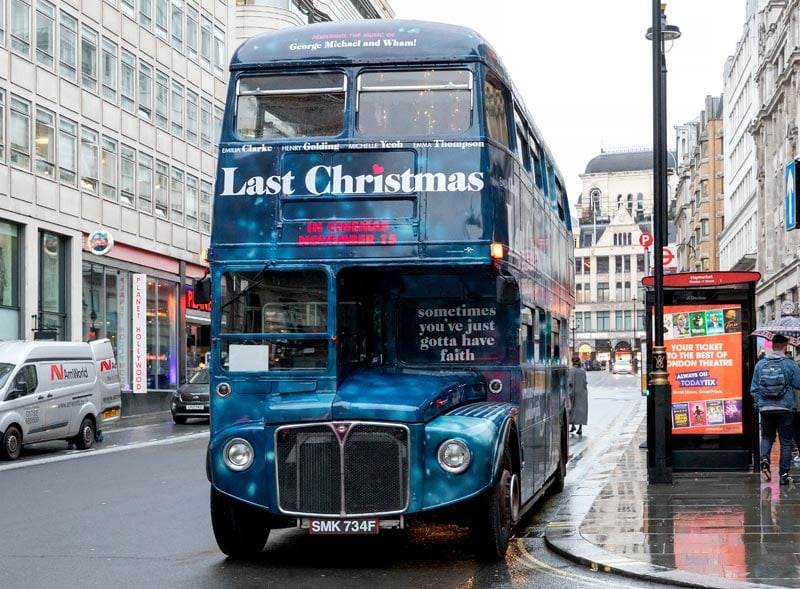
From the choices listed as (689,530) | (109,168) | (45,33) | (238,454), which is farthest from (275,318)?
(109,168)

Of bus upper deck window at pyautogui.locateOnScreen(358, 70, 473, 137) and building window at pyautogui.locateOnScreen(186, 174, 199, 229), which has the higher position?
building window at pyautogui.locateOnScreen(186, 174, 199, 229)

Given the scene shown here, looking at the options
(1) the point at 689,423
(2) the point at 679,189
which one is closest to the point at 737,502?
(1) the point at 689,423

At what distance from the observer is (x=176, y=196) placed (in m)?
48.8

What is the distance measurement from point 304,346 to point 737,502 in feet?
17.4

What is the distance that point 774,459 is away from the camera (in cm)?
1961

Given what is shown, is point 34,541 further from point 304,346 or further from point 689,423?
point 689,423

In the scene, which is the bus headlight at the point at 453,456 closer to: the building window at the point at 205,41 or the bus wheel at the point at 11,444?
the bus wheel at the point at 11,444

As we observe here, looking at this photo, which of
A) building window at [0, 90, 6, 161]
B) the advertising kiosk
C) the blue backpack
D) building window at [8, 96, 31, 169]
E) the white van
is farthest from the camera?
building window at [8, 96, 31, 169]

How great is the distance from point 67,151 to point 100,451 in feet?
55.0

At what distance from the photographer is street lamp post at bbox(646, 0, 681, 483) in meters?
15.5

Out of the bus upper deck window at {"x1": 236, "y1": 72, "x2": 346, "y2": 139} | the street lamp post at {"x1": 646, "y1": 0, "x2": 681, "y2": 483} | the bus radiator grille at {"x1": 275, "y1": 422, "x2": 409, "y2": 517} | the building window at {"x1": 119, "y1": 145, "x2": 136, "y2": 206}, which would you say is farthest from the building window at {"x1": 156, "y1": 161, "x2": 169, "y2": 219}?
the bus radiator grille at {"x1": 275, "y1": 422, "x2": 409, "y2": 517}

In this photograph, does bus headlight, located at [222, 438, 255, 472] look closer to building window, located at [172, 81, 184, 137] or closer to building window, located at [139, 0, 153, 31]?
building window, located at [139, 0, 153, 31]

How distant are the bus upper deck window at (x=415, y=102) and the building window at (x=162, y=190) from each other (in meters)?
36.8

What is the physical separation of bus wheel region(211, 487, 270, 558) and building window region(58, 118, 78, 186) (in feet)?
98.6
